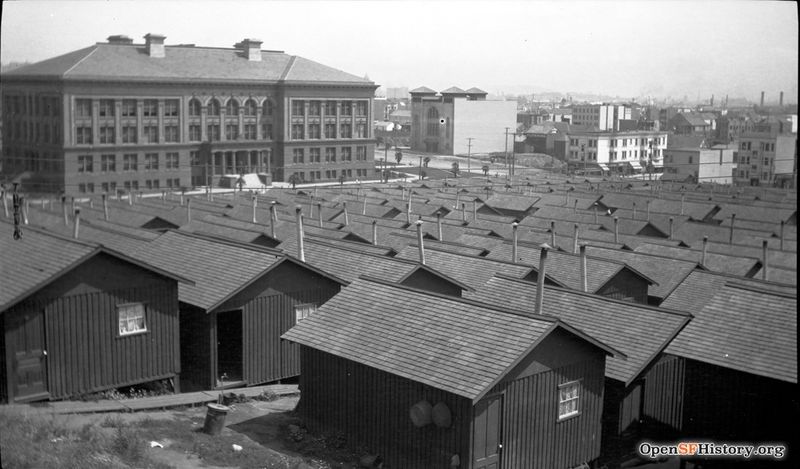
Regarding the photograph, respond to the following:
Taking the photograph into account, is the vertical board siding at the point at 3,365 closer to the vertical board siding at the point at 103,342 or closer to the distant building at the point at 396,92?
the vertical board siding at the point at 103,342

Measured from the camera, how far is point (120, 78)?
36281 mm

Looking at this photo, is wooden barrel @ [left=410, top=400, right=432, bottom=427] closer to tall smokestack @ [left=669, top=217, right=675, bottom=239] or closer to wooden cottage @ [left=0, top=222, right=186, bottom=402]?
wooden cottage @ [left=0, top=222, right=186, bottom=402]

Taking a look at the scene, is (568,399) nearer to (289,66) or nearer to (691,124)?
(289,66)

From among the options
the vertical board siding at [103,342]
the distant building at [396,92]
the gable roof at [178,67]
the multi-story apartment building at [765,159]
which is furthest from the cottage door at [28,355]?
the distant building at [396,92]

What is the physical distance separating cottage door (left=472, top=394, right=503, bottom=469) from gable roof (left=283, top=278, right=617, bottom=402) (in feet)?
1.94

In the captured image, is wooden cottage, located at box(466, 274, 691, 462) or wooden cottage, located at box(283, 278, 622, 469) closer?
wooden cottage, located at box(283, 278, 622, 469)

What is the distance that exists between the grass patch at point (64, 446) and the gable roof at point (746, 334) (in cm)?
1038

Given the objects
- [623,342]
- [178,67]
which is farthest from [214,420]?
[178,67]

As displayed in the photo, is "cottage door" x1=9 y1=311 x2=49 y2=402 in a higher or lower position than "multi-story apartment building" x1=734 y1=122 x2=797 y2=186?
lower

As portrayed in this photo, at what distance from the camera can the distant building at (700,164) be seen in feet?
238

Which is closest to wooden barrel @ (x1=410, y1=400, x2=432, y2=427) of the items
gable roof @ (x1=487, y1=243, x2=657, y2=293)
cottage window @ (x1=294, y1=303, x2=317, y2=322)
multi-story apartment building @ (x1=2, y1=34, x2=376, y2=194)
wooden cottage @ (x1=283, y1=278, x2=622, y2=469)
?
wooden cottage @ (x1=283, y1=278, x2=622, y2=469)

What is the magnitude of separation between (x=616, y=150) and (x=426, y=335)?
79.7 meters

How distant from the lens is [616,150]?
89875mm

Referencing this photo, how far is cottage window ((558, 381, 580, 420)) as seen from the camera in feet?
48.3
